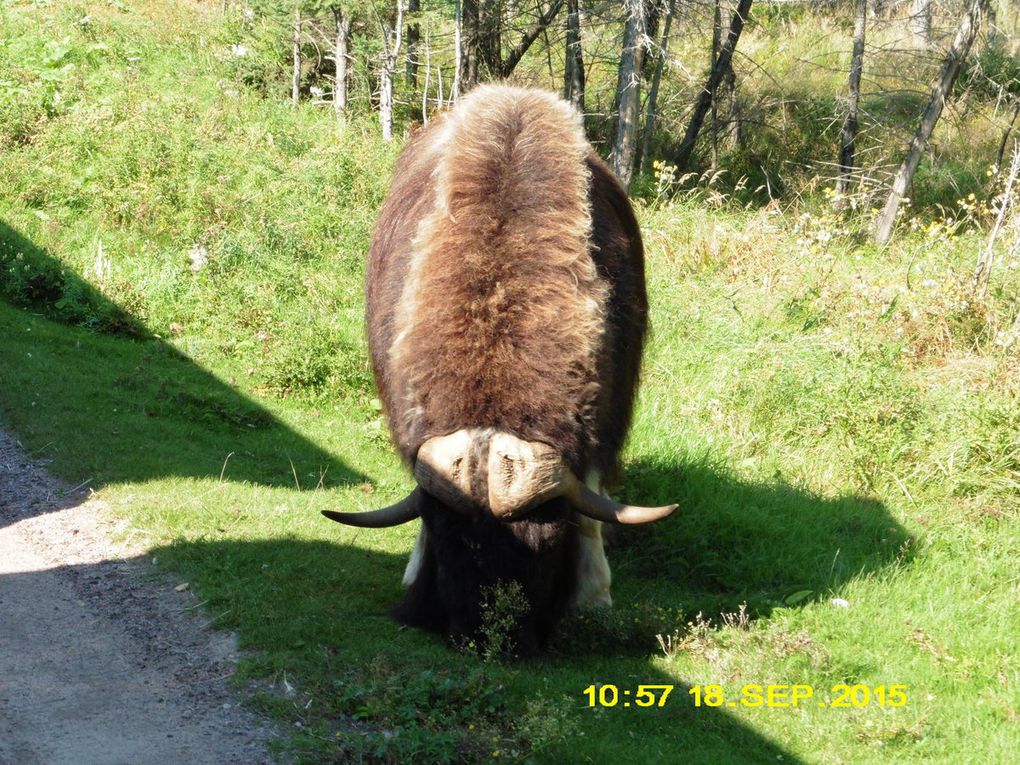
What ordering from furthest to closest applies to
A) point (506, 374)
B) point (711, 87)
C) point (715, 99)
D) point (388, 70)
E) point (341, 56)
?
point (715, 99)
point (711, 87)
point (341, 56)
point (388, 70)
point (506, 374)

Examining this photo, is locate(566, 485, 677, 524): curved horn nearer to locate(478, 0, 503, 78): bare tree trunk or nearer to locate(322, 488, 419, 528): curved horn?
locate(322, 488, 419, 528): curved horn

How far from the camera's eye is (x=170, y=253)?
1136 cm

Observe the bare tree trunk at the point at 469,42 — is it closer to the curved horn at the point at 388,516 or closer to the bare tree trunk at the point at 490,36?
the bare tree trunk at the point at 490,36

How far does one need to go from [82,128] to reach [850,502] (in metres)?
10.5

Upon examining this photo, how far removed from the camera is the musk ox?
16.2 ft

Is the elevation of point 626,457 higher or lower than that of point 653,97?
lower

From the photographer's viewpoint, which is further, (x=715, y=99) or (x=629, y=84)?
(x=715, y=99)

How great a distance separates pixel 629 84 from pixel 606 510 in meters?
8.91

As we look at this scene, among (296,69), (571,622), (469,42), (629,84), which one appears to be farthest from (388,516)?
(296,69)

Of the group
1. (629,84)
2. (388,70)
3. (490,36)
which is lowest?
(629,84)

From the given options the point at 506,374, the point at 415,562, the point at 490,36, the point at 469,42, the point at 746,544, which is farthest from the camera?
the point at 490,36

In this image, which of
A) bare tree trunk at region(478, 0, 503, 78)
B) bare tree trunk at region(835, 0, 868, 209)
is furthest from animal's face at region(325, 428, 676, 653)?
bare tree trunk at region(478, 0, 503, 78)

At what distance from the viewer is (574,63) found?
1584cm

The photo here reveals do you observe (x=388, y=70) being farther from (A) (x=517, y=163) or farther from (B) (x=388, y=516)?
(B) (x=388, y=516)
